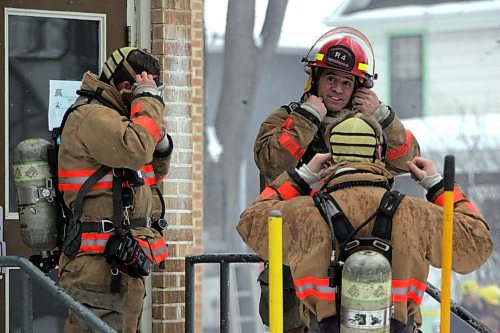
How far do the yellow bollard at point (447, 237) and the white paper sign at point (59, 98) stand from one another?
3333mm

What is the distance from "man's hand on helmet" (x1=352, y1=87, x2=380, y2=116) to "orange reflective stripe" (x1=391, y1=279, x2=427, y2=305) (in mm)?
1340

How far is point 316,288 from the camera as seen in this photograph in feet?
13.0

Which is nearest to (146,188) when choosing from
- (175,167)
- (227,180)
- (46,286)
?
(46,286)

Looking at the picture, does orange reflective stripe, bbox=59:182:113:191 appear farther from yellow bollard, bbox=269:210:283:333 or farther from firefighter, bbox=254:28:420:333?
yellow bollard, bbox=269:210:283:333

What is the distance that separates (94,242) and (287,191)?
131 cm

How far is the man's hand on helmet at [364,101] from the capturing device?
Result: 16.9ft

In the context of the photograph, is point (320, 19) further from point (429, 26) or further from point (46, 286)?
point (46, 286)

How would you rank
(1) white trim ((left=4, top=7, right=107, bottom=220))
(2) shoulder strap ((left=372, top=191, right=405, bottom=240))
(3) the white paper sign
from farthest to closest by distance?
(3) the white paper sign
(1) white trim ((left=4, top=7, right=107, bottom=220))
(2) shoulder strap ((left=372, top=191, right=405, bottom=240))

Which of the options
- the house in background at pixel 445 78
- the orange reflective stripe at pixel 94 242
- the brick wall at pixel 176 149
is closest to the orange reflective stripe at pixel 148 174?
the orange reflective stripe at pixel 94 242

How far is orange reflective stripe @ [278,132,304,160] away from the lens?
16.3ft

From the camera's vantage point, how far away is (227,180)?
35.6 ft

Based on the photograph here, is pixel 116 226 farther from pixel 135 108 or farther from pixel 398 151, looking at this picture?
pixel 398 151

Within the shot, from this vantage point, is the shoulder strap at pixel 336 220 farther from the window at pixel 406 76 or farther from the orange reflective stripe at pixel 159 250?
the window at pixel 406 76

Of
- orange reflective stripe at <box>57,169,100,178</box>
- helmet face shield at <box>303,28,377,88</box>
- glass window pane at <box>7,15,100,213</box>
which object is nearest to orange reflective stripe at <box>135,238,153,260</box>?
orange reflective stripe at <box>57,169,100,178</box>
